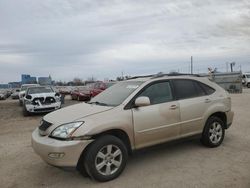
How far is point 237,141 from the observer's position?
6.42 metres

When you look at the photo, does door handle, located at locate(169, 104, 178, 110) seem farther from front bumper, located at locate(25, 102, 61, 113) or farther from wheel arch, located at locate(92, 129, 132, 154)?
front bumper, located at locate(25, 102, 61, 113)

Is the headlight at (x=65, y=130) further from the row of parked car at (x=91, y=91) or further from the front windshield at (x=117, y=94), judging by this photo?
the row of parked car at (x=91, y=91)

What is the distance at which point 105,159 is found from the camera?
14.1 feet

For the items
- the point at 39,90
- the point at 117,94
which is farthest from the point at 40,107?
the point at 117,94

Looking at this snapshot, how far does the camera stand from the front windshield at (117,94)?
16.3ft

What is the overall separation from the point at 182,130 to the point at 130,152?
1.24 meters

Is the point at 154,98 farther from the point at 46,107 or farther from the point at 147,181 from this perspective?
the point at 46,107

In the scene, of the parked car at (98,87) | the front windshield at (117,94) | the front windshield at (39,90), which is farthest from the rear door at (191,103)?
the parked car at (98,87)

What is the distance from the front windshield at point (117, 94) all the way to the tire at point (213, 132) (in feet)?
6.11

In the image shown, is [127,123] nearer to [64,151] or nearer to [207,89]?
[64,151]

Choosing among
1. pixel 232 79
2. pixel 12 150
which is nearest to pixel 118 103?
pixel 12 150

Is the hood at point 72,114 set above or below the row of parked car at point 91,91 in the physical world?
above

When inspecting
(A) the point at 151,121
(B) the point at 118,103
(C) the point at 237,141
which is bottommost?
(C) the point at 237,141

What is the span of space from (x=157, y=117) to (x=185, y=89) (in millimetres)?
1102
